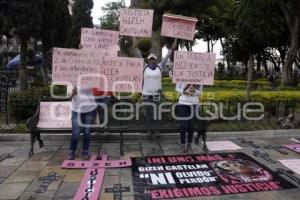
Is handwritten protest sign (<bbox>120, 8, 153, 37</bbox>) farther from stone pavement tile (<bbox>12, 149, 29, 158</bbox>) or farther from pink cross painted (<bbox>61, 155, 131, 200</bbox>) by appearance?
stone pavement tile (<bbox>12, 149, 29, 158</bbox>)

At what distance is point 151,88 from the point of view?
8.31 metres

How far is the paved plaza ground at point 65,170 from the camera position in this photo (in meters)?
5.60

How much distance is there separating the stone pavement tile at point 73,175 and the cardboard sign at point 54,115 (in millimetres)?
1558

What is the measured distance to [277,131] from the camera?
963 centimetres

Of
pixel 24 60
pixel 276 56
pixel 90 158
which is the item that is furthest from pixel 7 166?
pixel 276 56

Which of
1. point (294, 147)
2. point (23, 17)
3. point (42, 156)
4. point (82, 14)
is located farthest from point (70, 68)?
point (82, 14)

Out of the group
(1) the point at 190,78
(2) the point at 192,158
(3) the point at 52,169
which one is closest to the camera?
(3) the point at 52,169

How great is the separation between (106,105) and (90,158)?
1.31 meters

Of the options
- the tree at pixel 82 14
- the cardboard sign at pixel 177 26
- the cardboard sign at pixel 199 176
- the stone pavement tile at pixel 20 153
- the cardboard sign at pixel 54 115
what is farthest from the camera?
the tree at pixel 82 14

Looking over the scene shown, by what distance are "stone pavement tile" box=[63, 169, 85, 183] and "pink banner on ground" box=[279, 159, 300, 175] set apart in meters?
3.44

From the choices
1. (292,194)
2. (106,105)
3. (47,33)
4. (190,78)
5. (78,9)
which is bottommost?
(292,194)

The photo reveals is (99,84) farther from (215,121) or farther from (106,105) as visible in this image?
(215,121)

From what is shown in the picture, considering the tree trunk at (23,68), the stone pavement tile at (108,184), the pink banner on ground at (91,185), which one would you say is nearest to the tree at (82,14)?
the tree trunk at (23,68)

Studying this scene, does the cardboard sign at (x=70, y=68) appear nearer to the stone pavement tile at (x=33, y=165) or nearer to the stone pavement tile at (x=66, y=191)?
the stone pavement tile at (x=33, y=165)
